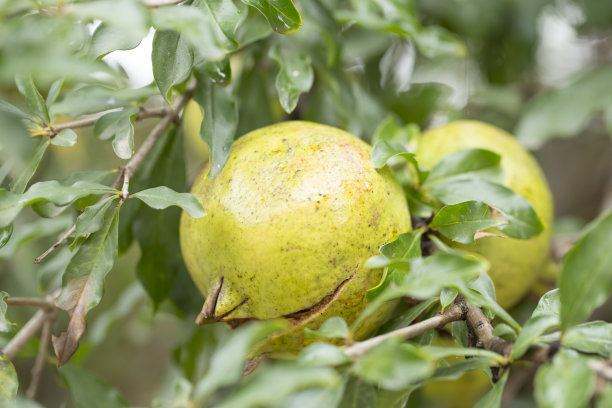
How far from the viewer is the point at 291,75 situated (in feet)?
2.82

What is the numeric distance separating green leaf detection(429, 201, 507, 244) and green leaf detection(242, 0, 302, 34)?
0.33 metres

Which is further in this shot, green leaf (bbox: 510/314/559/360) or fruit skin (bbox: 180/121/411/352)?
fruit skin (bbox: 180/121/411/352)

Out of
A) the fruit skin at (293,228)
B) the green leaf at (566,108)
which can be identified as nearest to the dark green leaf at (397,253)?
the fruit skin at (293,228)

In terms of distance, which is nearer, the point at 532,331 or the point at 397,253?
the point at 532,331

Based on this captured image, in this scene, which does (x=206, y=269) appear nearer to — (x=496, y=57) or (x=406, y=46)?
(x=406, y=46)

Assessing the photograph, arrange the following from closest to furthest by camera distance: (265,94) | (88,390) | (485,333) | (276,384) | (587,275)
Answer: (276,384), (587,275), (485,333), (88,390), (265,94)

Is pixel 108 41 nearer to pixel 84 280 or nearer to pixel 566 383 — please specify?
pixel 84 280

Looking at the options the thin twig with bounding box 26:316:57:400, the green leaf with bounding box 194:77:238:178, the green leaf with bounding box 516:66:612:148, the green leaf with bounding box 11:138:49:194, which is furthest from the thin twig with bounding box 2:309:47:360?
the green leaf with bounding box 516:66:612:148

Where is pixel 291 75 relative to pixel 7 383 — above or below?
above

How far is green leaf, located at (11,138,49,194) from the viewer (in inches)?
28.0

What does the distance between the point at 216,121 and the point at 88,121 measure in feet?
0.64

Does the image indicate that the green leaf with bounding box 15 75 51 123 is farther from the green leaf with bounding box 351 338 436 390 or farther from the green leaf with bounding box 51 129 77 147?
the green leaf with bounding box 351 338 436 390

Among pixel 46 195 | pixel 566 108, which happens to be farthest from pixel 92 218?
pixel 566 108

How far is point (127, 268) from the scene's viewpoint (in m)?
1.85
